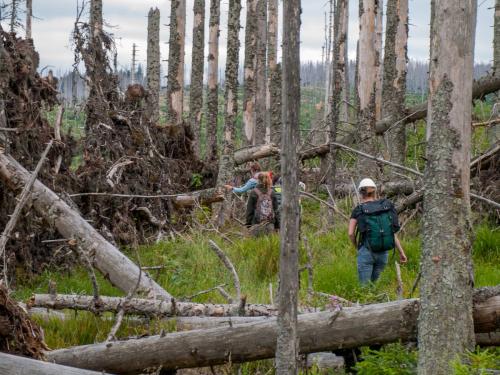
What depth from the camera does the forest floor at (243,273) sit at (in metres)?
6.43

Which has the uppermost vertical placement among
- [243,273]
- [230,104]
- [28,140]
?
[230,104]

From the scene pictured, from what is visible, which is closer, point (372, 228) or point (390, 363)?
point (390, 363)

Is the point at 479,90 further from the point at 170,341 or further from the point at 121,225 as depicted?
the point at 170,341

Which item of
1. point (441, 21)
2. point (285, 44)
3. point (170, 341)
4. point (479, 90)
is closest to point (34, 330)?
point (170, 341)

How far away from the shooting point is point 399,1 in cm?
1958

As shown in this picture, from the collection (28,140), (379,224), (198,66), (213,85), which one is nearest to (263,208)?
(28,140)

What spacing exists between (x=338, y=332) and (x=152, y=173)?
24.1 ft

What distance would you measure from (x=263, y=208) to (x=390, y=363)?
22.7ft

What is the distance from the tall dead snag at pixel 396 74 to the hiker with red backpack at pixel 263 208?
3.63 metres

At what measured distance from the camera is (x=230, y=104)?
57.0 ft

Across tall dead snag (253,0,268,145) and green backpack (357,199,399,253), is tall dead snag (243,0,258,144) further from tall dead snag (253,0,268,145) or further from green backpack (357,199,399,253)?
green backpack (357,199,399,253)

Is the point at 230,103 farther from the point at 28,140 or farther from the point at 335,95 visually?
the point at 28,140

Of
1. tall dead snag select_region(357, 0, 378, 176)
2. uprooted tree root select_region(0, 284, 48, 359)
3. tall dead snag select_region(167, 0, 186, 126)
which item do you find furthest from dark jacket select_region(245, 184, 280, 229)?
tall dead snag select_region(167, 0, 186, 126)

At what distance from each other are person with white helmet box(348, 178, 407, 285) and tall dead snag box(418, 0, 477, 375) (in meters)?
3.05
